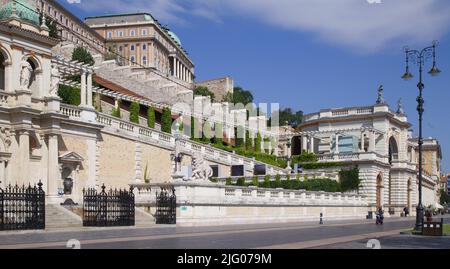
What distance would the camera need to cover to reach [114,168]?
145 ft

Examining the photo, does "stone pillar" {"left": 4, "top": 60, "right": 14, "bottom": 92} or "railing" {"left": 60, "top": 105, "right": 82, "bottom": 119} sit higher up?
"stone pillar" {"left": 4, "top": 60, "right": 14, "bottom": 92}

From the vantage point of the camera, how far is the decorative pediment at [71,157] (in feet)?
130

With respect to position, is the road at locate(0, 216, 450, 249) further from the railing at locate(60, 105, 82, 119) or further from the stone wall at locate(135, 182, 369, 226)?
the railing at locate(60, 105, 82, 119)

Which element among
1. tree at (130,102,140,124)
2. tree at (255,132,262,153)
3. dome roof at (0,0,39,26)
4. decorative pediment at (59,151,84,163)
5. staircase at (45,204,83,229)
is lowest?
staircase at (45,204,83,229)

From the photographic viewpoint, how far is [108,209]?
31.8m

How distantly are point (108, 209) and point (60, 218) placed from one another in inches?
96.9

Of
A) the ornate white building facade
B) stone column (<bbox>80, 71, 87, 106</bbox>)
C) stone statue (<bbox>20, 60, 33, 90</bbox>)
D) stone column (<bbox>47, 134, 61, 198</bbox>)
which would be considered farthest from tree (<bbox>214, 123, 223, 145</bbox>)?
stone statue (<bbox>20, 60, 33, 90</bbox>)

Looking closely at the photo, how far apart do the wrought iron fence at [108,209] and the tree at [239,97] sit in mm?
93253

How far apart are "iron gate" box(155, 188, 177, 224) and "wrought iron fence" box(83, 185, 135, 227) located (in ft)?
8.66

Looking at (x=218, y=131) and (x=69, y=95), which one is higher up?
(x=69, y=95)

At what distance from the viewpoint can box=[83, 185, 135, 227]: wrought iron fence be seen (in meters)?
30.8

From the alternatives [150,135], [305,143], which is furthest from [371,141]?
[150,135]

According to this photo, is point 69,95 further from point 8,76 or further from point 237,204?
point 237,204
